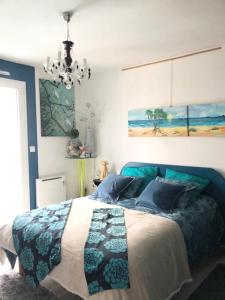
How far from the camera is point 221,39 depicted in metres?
2.97

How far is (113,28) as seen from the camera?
8.53 ft

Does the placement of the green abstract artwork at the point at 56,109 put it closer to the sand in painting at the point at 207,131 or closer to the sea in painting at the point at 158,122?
the sea in painting at the point at 158,122

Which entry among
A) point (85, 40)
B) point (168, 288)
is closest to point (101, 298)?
point (168, 288)

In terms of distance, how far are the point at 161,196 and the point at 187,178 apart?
601 mm

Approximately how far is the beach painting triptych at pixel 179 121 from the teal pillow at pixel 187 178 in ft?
1.74

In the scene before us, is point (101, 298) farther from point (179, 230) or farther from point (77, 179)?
point (77, 179)

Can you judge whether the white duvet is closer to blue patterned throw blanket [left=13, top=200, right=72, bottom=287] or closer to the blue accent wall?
blue patterned throw blanket [left=13, top=200, right=72, bottom=287]

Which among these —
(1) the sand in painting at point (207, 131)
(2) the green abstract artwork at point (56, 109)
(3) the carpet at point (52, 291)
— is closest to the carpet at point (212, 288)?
(3) the carpet at point (52, 291)

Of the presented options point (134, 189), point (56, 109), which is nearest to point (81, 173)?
point (56, 109)

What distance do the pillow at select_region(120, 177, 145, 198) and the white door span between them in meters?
1.58

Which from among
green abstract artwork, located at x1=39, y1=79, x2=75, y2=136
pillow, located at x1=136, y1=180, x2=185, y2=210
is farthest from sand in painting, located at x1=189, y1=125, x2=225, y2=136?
green abstract artwork, located at x1=39, y1=79, x2=75, y2=136

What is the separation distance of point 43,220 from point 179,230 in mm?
1312

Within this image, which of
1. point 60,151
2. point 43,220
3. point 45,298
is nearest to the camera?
point 45,298

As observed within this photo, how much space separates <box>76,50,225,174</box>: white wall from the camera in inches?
130
